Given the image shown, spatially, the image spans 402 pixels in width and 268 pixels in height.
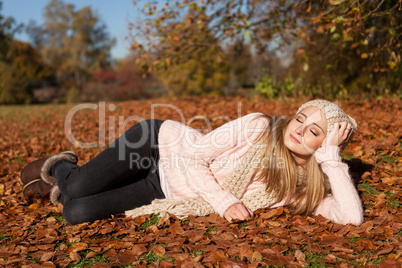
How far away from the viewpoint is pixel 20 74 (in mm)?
20031

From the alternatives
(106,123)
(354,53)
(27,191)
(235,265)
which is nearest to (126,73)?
(106,123)

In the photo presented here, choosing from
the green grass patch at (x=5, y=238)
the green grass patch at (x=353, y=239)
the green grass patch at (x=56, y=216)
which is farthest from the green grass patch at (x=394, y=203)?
the green grass patch at (x=5, y=238)

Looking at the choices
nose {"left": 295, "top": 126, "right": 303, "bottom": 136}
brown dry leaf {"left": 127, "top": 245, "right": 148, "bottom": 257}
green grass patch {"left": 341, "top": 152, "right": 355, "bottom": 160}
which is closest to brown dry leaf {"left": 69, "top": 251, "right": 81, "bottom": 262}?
brown dry leaf {"left": 127, "top": 245, "right": 148, "bottom": 257}

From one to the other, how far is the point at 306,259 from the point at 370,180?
1715mm

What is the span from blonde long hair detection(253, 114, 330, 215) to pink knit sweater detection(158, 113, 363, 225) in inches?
3.2

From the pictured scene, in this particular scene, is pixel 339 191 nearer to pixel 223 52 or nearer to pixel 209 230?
pixel 209 230

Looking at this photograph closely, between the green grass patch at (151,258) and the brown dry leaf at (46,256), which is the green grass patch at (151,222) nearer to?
the green grass patch at (151,258)

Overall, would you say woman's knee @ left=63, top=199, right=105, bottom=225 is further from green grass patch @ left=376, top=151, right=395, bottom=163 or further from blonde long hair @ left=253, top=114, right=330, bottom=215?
green grass patch @ left=376, top=151, right=395, bottom=163

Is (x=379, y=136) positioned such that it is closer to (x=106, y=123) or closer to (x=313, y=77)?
(x=313, y=77)

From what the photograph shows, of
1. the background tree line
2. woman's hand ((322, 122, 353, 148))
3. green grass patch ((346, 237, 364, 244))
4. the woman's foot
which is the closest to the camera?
green grass patch ((346, 237, 364, 244))

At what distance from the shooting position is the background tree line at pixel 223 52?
6.68 m

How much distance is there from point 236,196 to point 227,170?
246 mm

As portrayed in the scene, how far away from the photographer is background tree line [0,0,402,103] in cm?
668

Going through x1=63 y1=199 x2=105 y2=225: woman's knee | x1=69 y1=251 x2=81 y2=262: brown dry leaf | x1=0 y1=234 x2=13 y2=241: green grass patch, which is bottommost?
x1=0 y1=234 x2=13 y2=241: green grass patch
